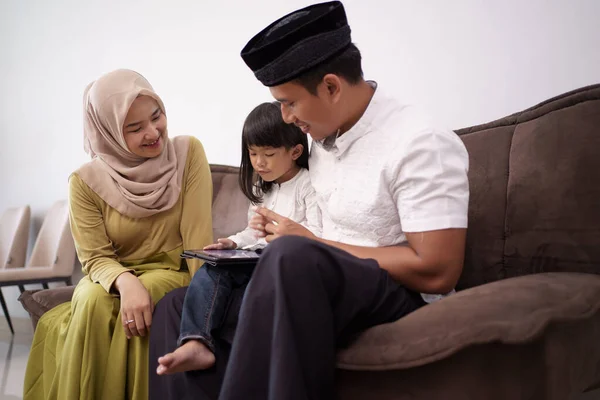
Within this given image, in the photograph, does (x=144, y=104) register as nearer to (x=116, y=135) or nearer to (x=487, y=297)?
(x=116, y=135)

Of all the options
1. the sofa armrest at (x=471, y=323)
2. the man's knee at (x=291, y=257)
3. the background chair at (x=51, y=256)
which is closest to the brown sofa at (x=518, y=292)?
the sofa armrest at (x=471, y=323)

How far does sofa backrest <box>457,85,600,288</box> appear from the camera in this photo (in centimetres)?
110

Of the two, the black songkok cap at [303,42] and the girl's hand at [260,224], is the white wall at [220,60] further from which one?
the girl's hand at [260,224]

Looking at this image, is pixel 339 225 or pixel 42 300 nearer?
pixel 339 225

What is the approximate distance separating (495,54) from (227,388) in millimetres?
1301

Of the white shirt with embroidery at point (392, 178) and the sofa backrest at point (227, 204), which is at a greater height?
the white shirt with embroidery at point (392, 178)

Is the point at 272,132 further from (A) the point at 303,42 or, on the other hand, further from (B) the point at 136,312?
(B) the point at 136,312

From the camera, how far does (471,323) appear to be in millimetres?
749

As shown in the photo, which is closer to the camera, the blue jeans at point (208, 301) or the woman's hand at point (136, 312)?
the blue jeans at point (208, 301)

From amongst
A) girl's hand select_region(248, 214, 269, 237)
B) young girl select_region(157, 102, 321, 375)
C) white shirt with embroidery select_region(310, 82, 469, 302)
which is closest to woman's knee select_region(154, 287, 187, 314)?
young girl select_region(157, 102, 321, 375)

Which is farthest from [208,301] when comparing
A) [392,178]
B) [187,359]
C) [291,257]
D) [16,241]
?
[16,241]

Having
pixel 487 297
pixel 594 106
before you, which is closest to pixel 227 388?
pixel 487 297

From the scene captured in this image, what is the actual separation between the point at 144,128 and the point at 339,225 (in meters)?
0.75

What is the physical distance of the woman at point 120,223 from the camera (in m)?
1.36
